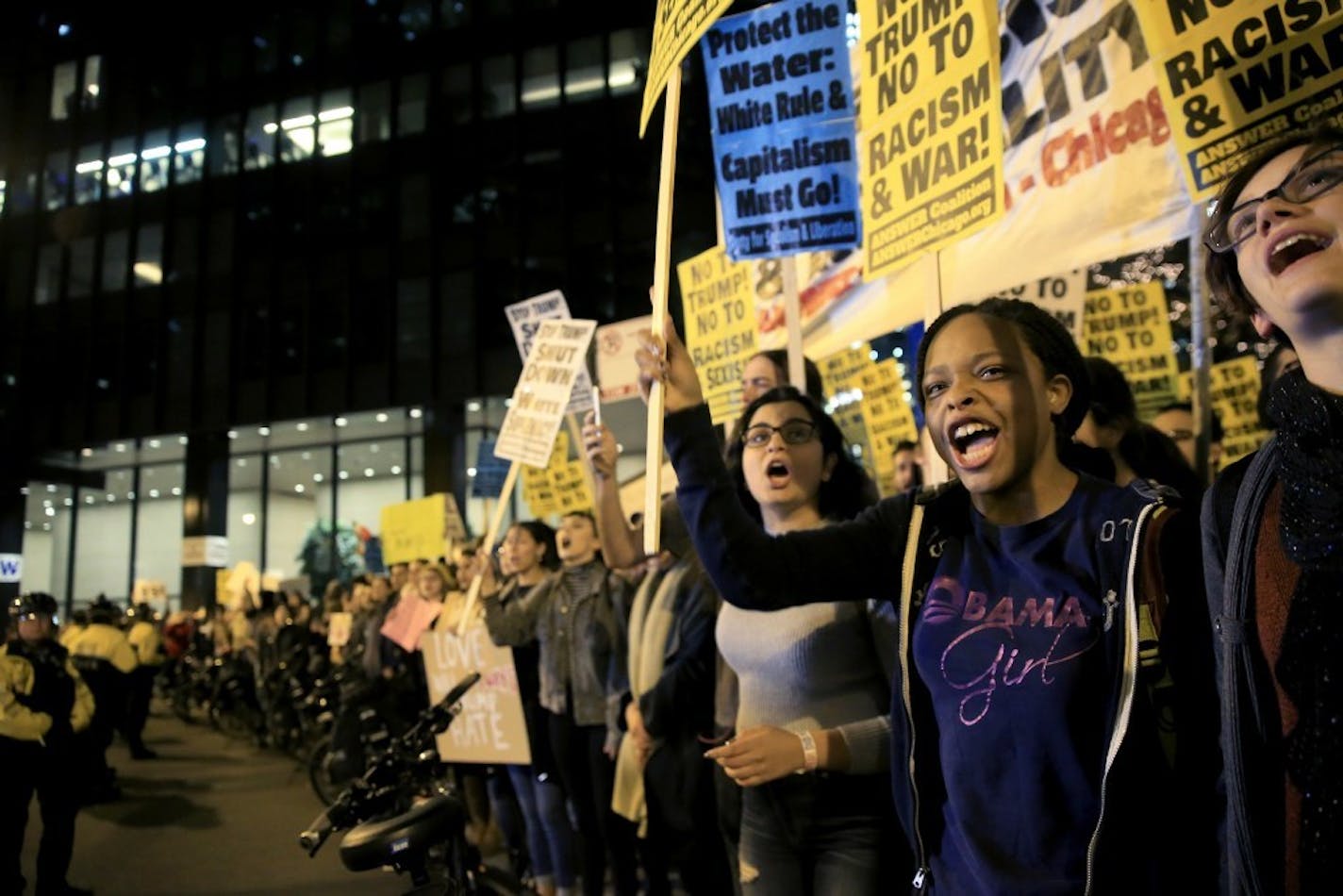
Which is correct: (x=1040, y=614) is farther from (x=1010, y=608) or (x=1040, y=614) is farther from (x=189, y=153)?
(x=189, y=153)

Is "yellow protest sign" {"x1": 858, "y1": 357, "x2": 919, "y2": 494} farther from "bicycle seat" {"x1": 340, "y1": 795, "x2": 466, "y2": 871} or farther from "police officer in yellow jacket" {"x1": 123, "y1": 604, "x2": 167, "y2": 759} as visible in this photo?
"police officer in yellow jacket" {"x1": 123, "y1": 604, "x2": 167, "y2": 759}

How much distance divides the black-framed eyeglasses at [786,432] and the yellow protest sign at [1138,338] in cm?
413

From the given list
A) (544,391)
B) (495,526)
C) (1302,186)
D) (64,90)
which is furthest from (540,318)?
(64,90)

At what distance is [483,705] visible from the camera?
6.37 meters

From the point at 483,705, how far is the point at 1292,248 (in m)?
5.67

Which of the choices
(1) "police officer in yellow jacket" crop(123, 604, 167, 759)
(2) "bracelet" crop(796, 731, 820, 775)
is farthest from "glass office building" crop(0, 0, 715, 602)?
(2) "bracelet" crop(796, 731, 820, 775)

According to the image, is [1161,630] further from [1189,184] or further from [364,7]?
[364,7]

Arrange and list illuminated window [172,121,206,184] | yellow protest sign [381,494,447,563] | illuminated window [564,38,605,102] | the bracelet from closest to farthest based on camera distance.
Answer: the bracelet → yellow protest sign [381,494,447,563] → illuminated window [564,38,605,102] → illuminated window [172,121,206,184]

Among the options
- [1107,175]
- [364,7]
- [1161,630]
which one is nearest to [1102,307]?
[1107,175]

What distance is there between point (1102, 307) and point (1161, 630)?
18.7ft

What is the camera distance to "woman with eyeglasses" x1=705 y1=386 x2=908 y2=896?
256 cm

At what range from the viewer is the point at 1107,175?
465cm

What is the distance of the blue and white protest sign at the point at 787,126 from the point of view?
14.7 ft

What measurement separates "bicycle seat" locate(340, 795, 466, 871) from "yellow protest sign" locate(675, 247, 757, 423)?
9.21 feet
